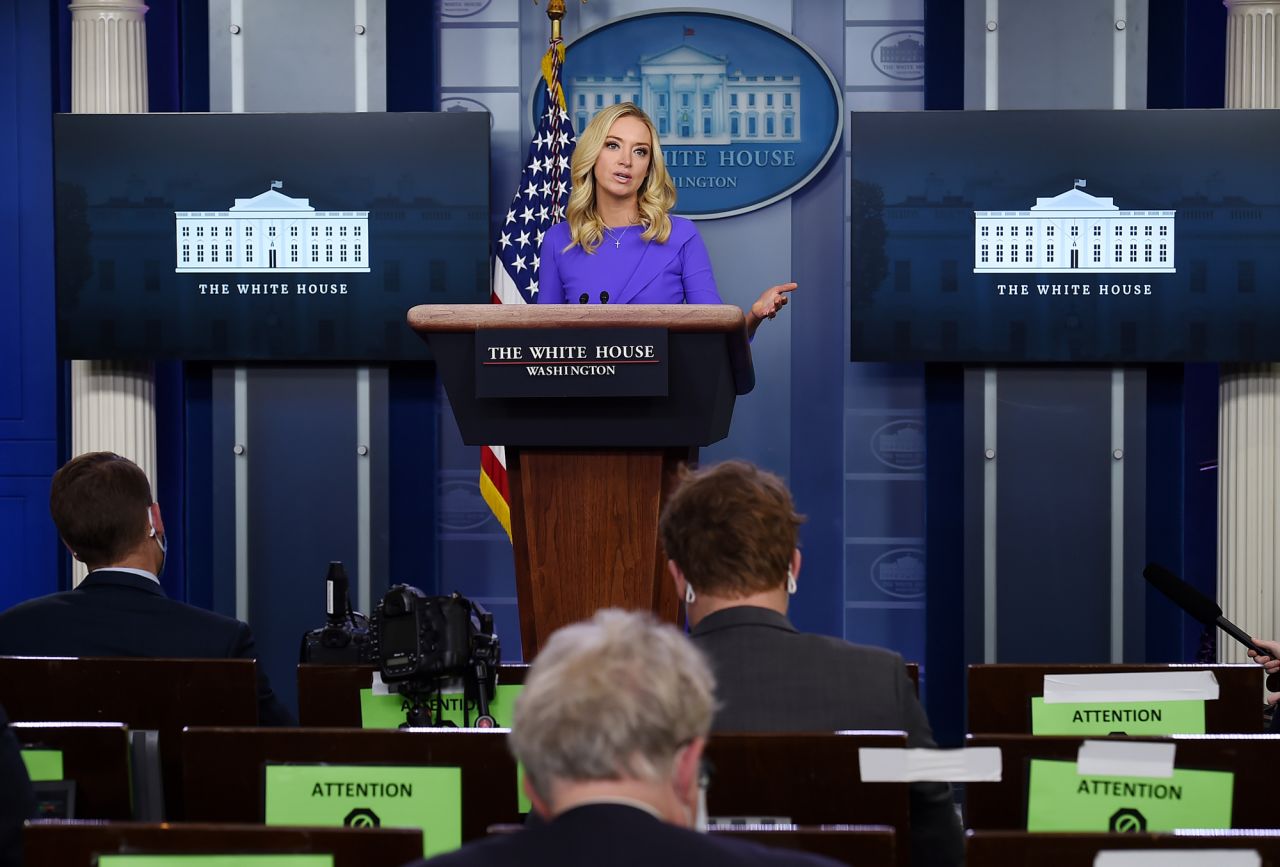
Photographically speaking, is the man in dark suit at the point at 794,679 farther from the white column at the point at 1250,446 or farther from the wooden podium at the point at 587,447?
the white column at the point at 1250,446

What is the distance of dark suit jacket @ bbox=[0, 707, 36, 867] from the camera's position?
2.12m

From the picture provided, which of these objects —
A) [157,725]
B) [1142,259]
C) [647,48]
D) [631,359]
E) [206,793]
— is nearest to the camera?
[206,793]

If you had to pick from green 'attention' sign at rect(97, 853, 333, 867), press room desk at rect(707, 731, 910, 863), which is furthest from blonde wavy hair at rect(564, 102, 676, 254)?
green 'attention' sign at rect(97, 853, 333, 867)

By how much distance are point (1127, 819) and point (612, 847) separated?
1048 mm

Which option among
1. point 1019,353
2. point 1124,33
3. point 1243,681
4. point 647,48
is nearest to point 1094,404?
point 1019,353

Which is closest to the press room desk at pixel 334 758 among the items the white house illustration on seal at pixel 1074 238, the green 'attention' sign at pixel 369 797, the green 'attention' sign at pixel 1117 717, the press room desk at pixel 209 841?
the green 'attention' sign at pixel 369 797

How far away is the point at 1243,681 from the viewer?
2.69 m

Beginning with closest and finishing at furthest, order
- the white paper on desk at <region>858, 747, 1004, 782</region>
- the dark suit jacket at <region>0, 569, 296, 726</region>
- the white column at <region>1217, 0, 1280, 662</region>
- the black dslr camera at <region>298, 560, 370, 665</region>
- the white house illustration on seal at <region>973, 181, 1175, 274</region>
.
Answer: the white paper on desk at <region>858, 747, 1004, 782</region> → the dark suit jacket at <region>0, 569, 296, 726</region> → the black dslr camera at <region>298, 560, 370, 665</region> → the white house illustration on seal at <region>973, 181, 1175, 274</region> → the white column at <region>1217, 0, 1280, 662</region>

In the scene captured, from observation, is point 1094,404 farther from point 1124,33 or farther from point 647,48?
point 647,48

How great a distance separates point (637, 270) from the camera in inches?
143

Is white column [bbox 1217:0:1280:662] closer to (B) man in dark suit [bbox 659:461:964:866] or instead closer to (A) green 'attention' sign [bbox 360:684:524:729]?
(A) green 'attention' sign [bbox 360:684:524:729]

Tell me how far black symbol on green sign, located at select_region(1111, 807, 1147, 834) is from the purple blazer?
1780 mm

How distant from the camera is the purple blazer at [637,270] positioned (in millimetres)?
3641

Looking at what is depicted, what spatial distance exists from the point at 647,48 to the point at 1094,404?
6.97 feet
